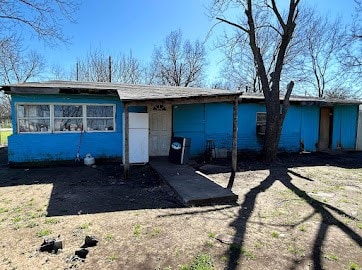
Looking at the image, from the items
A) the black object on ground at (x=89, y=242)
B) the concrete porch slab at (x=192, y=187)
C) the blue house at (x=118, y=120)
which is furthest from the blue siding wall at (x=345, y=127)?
the black object on ground at (x=89, y=242)

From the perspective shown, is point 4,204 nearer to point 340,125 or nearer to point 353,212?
point 353,212

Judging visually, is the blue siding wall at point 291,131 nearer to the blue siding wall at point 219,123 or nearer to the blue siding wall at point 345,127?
the blue siding wall at point 345,127

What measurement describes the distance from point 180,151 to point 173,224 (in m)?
5.00

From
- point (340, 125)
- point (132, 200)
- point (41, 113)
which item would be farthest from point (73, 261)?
point (340, 125)

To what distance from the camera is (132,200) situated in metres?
5.68

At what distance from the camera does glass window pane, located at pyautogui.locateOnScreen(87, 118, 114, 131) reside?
9.58 m

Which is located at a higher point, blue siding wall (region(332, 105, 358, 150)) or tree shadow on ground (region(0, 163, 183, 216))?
blue siding wall (region(332, 105, 358, 150))

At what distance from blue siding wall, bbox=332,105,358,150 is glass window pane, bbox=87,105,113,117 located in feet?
37.8

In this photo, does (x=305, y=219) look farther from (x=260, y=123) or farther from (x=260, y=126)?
(x=260, y=123)

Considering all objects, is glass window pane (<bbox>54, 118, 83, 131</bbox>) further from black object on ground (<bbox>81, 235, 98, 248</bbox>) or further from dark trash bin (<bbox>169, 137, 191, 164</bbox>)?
black object on ground (<bbox>81, 235, 98, 248</bbox>)

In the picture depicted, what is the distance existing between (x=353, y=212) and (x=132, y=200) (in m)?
4.48

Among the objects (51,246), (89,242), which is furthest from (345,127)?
(51,246)

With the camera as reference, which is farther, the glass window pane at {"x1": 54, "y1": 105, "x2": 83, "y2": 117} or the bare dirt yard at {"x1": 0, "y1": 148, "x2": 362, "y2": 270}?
the glass window pane at {"x1": 54, "y1": 105, "x2": 83, "y2": 117}

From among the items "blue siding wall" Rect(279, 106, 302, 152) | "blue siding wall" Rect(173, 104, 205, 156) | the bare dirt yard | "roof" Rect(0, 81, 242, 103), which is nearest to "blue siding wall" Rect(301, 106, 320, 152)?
"blue siding wall" Rect(279, 106, 302, 152)
